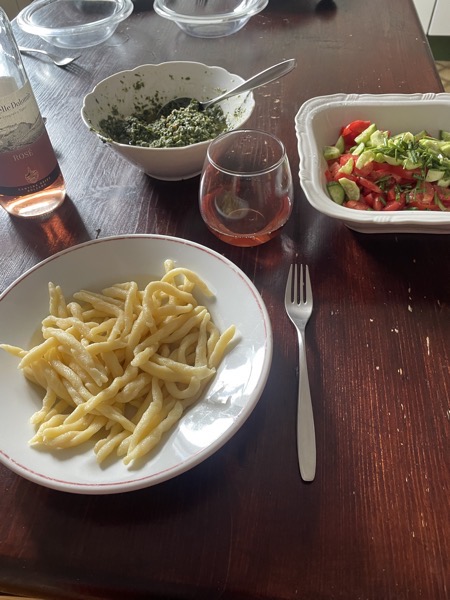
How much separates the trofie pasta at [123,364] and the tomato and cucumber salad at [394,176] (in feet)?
1.12

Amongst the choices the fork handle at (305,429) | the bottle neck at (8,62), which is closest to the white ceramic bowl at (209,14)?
the bottle neck at (8,62)

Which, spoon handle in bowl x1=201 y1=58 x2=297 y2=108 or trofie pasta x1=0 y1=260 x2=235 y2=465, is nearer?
trofie pasta x1=0 y1=260 x2=235 y2=465

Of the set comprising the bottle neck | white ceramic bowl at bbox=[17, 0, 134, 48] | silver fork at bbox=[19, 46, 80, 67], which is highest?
the bottle neck

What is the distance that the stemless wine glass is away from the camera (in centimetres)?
77

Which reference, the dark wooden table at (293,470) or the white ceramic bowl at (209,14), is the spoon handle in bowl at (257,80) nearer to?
the dark wooden table at (293,470)

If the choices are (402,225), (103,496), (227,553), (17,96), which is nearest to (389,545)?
(227,553)

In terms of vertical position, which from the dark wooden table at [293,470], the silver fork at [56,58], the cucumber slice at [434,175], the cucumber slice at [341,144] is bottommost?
the dark wooden table at [293,470]

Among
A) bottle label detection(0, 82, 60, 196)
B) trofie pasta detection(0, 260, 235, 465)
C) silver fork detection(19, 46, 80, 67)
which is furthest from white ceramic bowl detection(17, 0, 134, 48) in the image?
trofie pasta detection(0, 260, 235, 465)

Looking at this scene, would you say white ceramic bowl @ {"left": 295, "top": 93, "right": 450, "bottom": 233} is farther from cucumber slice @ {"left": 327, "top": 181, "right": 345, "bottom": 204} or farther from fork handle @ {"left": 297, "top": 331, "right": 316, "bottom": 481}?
fork handle @ {"left": 297, "top": 331, "right": 316, "bottom": 481}

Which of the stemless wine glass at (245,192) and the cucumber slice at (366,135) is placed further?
the cucumber slice at (366,135)

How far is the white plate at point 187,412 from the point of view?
527 millimetres

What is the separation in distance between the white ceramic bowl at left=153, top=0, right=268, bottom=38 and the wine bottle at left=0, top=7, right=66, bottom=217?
731 mm

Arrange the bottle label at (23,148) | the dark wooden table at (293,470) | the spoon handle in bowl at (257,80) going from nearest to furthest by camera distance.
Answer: the dark wooden table at (293,470)
the bottle label at (23,148)
the spoon handle in bowl at (257,80)

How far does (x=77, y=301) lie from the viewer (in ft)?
2.38
